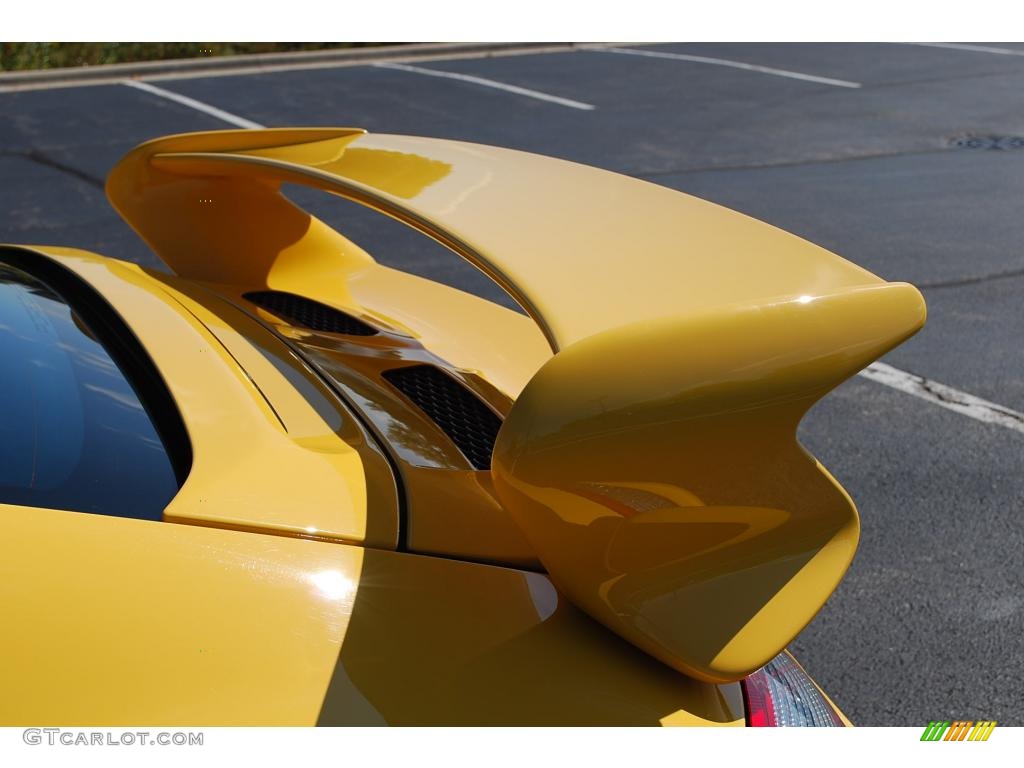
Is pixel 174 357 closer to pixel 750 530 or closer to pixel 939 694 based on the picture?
pixel 750 530

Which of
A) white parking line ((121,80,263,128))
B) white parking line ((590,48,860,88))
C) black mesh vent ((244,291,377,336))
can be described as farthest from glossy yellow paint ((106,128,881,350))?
white parking line ((590,48,860,88))

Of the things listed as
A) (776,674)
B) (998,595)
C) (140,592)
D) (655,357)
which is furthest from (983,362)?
(140,592)

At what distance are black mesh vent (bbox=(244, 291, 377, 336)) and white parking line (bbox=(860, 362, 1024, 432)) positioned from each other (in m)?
2.52

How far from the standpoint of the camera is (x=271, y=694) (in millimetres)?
1250

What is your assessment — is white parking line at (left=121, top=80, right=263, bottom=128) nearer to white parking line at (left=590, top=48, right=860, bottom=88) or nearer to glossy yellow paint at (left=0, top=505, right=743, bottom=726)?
white parking line at (left=590, top=48, right=860, bottom=88)

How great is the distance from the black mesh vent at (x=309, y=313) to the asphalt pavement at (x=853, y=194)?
4.74 ft

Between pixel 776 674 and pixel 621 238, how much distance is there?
67 centimetres

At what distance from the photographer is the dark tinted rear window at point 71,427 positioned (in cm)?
147

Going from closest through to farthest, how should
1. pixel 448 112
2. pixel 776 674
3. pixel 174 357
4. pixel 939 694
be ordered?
pixel 776 674
pixel 174 357
pixel 939 694
pixel 448 112

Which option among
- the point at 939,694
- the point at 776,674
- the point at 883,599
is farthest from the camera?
the point at 883,599

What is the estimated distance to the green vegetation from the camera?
12.6m
